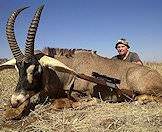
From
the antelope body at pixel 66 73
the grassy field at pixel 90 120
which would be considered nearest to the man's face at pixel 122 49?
the antelope body at pixel 66 73

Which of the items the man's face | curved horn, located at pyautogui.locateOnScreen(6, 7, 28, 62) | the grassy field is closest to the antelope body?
curved horn, located at pyautogui.locateOnScreen(6, 7, 28, 62)

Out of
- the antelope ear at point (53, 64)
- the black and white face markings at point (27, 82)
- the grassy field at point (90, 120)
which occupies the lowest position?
the grassy field at point (90, 120)

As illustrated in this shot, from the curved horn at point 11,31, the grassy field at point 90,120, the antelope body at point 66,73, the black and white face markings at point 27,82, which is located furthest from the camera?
the curved horn at point 11,31

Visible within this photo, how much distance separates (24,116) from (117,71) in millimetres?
2908

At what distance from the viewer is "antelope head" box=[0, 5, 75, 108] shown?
632cm

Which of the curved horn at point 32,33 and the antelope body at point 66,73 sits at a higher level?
the curved horn at point 32,33

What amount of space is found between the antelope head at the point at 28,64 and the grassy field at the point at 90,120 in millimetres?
384

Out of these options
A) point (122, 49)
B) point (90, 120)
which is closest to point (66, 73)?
point (90, 120)

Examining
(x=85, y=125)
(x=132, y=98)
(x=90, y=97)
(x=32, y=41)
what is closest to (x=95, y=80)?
(x=90, y=97)

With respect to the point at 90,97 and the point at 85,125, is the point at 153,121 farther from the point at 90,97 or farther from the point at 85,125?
the point at 90,97

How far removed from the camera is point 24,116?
6.36 meters

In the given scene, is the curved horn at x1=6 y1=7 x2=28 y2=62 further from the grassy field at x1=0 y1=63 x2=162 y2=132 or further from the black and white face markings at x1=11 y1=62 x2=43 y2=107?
→ the grassy field at x1=0 y1=63 x2=162 y2=132

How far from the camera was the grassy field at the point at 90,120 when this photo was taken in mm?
5172

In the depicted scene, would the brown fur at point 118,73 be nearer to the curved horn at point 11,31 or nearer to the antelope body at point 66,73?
the antelope body at point 66,73
